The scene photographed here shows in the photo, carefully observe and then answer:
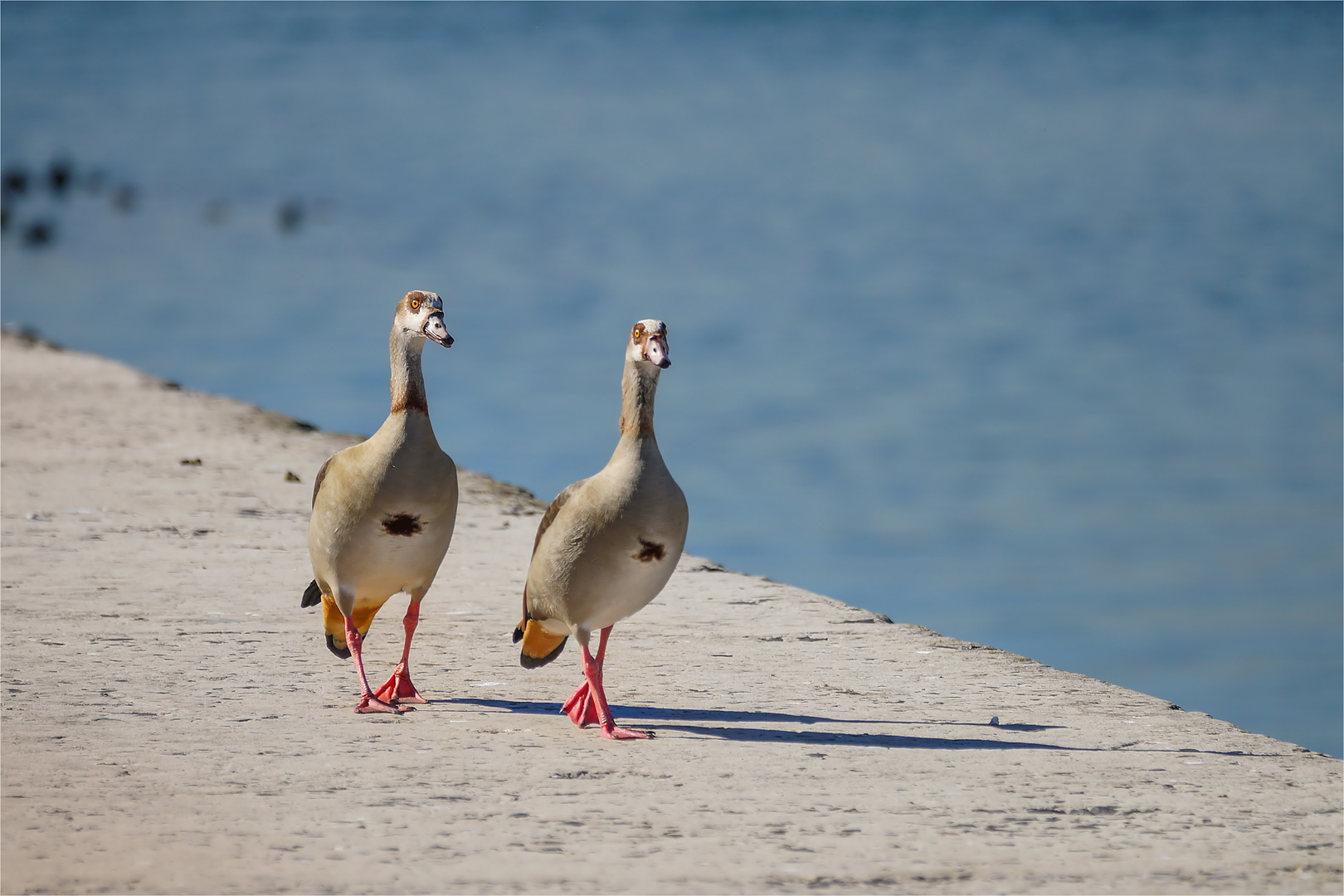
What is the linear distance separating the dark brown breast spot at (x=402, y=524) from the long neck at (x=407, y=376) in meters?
0.33

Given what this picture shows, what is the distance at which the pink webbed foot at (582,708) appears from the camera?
4621mm

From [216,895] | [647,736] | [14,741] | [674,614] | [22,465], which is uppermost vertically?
[22,465]

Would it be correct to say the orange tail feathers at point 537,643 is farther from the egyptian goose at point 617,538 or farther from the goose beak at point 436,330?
the goose beak at point 436,330

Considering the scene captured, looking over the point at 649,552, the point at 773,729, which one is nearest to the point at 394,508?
the point at 649,552

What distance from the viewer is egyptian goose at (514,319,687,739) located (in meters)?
4.45

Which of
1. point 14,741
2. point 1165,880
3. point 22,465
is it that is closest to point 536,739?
point 14,741

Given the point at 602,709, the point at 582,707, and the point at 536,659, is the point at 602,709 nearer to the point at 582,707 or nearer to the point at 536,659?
the point at 582,707

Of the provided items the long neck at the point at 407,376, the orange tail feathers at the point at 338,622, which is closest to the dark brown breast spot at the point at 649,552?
the long neck at the point at 407,376

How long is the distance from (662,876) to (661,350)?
1.68 metres

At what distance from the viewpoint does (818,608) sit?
6.34 m

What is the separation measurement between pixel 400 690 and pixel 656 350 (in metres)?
1.35

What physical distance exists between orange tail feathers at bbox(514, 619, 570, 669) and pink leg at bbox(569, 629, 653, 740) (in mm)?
319

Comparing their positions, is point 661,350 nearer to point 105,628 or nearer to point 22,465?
point 105,628

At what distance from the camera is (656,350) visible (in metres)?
4.52
